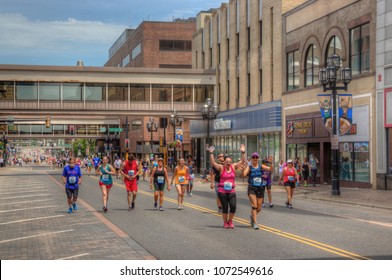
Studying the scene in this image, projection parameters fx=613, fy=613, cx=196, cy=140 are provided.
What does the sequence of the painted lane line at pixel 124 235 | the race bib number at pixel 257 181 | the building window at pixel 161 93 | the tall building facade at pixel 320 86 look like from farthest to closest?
1. the building window at pixel 161 93
2. the tall building facade at pixel 320 86
3. the race bib number at pixel 257 181
4. the painted lane line at pixel 124 235

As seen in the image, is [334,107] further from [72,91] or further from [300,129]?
[72,91]

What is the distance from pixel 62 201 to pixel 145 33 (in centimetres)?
7130

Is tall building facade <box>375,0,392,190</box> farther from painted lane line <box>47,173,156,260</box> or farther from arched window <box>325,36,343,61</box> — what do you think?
painted lane line <box>47,173,156,260</box>

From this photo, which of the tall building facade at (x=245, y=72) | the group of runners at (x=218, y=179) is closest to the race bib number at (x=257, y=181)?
the group of runners at (x=218, y=179)

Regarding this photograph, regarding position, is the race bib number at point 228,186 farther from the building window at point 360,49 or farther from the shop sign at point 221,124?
the shop sign at point 221,124

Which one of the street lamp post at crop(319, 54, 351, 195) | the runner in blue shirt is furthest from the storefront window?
the runner in blue shirt

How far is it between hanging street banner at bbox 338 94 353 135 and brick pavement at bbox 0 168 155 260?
49.7 feet

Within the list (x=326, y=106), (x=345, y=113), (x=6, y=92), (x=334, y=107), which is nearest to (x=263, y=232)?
(x=334, y=107)

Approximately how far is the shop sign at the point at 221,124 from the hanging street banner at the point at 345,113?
21.2 metres

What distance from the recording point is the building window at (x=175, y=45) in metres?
94.2

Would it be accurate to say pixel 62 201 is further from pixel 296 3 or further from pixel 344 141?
pixel 296 3

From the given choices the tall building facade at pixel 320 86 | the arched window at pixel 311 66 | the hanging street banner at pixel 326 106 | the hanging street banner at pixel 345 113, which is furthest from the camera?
the arched window at pixel 311 66

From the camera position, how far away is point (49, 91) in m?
53.0

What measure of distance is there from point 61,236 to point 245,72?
3852cm
